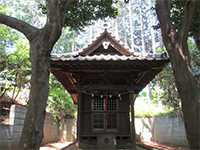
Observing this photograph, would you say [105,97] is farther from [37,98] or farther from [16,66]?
[16,66]

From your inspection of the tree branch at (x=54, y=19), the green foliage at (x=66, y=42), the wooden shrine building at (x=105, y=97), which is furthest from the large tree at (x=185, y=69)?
the green foliage at (x=66, y=42)

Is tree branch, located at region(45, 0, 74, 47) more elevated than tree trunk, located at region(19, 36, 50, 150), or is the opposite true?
tree branch, located at region(45, 0, 74, 47)

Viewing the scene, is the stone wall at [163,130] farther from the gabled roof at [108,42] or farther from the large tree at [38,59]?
the large tree at [38,59]

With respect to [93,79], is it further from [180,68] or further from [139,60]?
[180,68]

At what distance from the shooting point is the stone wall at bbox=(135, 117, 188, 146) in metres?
23.4

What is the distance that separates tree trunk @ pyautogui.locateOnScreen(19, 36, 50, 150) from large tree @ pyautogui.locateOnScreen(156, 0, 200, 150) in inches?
108

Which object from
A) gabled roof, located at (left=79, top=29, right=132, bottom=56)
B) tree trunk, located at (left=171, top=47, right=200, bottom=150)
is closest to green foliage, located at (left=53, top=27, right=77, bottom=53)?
gabled roof, located at (left=79, top=29, right=132, bottom=56)

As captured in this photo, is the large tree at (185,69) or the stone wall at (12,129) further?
the stone wall at (12,129)

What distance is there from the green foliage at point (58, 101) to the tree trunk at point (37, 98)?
18966mm

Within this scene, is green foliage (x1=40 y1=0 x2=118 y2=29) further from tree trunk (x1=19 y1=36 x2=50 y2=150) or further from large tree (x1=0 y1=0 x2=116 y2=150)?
tree trunk (x1=19 y1=36 x2=50 y2=150)

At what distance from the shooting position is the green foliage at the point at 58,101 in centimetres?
2772

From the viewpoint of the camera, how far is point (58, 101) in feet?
93.6

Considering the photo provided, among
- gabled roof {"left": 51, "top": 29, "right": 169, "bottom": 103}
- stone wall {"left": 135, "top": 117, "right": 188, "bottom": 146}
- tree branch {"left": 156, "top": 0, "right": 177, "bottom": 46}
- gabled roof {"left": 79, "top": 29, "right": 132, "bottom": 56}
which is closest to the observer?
tree branch {"left": 156, "top": 0, "right": 177, "bottom": 46}

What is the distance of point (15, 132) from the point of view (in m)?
16.8
